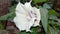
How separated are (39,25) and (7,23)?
0.60 ft

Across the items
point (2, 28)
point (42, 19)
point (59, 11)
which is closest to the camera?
point (42, 19)

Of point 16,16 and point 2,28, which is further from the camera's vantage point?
point 2,28

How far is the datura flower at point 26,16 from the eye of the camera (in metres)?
0.72

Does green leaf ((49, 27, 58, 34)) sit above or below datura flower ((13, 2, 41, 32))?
below

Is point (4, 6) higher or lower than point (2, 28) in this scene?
higher

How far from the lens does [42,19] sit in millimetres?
738

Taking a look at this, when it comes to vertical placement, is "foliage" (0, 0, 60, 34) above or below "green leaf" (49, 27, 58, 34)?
above

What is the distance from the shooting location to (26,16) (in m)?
0.75

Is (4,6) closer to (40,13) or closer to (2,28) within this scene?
(2,28)

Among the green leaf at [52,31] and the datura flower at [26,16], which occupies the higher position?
the datura flower at [26,16]

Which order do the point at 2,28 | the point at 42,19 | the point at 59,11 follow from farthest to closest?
the point at 59,11, the point at 2,28, the point at 42,19

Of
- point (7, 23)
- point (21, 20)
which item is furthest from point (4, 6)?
point (21, 20)

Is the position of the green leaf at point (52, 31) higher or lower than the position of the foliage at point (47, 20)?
lower

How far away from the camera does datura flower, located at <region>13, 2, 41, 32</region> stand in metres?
0.72
